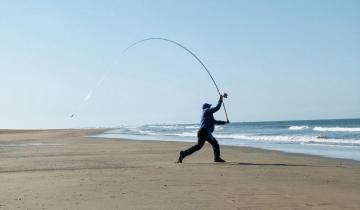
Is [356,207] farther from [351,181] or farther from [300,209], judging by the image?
[351,181]

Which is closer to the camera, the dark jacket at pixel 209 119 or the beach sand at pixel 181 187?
the beach sand at pixel 181 187

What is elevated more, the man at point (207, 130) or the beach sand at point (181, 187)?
the man at point (207, 130)


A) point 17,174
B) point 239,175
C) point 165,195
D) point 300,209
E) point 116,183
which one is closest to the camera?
point 300,209

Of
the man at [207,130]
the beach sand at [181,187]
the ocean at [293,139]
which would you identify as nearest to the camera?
the beach sand at [181,187]

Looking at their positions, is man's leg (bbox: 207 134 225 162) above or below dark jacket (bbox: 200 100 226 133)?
below

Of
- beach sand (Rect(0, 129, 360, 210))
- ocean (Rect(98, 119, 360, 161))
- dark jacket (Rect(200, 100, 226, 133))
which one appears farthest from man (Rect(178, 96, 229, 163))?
ocean (Rect(98, 119, 360, 161))

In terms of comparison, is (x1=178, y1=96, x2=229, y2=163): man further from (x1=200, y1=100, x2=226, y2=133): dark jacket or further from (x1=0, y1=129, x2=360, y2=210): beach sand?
(x1=0, y1=129, x2=360, y2=210): beach sand

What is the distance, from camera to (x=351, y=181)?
33.2 feet

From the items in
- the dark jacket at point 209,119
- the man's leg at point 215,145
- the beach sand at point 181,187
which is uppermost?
the dark jacket at point 209,119

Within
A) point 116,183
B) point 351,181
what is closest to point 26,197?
point 116,183

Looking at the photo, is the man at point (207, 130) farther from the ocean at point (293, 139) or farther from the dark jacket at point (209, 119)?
the ocean at point (293, 139)

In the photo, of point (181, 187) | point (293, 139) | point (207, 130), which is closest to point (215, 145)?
point (207, 130)

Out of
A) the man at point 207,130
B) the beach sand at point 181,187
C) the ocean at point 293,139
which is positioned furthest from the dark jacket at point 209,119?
the ocean at point 293,139

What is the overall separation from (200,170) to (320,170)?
8.30ft
